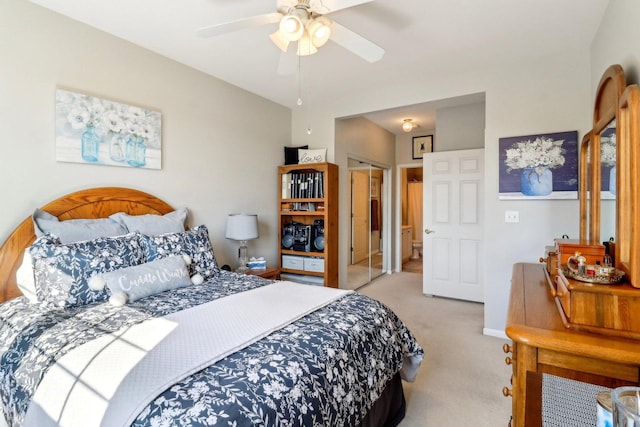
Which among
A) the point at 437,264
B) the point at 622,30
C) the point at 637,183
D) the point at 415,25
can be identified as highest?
the point at 415,25

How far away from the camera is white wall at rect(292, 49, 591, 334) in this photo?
9.09 feet

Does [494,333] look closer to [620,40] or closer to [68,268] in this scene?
[620,40]

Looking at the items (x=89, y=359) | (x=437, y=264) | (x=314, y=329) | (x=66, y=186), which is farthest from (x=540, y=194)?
(x=66, y=186)

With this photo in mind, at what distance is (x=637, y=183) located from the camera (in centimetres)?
119

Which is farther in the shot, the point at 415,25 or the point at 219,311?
the point at 415,25

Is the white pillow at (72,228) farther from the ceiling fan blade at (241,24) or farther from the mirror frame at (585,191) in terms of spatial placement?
the mirror frame at (585,191)

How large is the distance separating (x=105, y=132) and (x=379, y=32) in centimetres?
226

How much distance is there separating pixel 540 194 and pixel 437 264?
5.90 ft

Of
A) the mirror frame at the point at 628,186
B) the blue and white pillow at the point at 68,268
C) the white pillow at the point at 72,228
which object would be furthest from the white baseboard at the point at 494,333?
the white pillow at the point at 72,228

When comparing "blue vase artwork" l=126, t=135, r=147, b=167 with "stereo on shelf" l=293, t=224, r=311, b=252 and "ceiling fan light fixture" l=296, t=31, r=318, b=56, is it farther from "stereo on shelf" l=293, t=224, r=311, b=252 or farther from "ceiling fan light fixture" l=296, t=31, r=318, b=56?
"stereo on shelf" l=293, t=224, r=311, b=252

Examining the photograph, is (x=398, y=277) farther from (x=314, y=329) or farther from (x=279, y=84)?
(x=314, y=329)

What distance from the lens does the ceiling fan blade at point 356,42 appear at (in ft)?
6.14

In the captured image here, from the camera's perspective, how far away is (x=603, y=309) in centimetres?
104

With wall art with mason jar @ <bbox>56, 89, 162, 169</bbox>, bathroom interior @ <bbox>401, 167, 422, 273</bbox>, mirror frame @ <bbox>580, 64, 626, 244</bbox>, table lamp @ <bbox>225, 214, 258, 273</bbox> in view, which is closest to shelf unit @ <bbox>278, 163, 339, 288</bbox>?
table lamp @ <bbox>225, 214, 258, 273</bbox>
